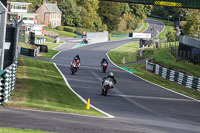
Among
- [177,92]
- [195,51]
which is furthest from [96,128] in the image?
[195,51]

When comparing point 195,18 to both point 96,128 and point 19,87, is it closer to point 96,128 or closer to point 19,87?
point 19,87

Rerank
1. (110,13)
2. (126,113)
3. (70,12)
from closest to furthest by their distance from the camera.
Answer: (126,113) → (70,12) → (110,13)

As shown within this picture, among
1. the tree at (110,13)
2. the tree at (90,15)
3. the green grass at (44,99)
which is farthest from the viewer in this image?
the tree at (110,13)

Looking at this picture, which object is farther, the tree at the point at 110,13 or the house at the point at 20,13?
the tree at the point at 110,13

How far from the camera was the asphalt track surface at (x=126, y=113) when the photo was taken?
14297 millimetres

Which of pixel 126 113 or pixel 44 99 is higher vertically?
pixel 44 99

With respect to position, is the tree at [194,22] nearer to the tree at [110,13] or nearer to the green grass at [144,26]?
the tree at [110,13]

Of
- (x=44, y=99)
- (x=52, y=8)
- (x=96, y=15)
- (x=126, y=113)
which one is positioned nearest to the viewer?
(x=126, y=113)

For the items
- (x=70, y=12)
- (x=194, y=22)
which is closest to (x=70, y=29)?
(x=70, y=12)

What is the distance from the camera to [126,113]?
2170 cm

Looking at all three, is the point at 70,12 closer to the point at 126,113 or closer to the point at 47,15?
the point at 47,15

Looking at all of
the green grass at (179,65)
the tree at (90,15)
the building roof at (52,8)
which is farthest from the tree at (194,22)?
the building roof at (52,8)

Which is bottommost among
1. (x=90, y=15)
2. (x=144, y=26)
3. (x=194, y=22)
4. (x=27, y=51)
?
(x=27, y=51)

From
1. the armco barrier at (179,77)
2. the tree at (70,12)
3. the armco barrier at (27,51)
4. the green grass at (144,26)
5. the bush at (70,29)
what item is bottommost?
the armco barrier at (179,77)
